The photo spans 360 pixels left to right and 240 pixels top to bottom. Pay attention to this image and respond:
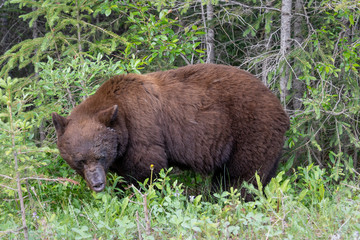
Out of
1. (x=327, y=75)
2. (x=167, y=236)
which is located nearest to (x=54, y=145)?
(x=167, y=236)

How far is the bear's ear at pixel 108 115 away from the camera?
4387 millimetres

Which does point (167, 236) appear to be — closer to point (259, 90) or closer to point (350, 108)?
point (259, 90)

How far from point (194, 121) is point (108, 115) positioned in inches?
43.3

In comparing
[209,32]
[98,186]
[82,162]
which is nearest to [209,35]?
[209,32]

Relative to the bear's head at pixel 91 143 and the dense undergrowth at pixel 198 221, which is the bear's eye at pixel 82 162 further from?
the dense undergrowth at pixel 198 221

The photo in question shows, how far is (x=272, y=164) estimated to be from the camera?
518cm

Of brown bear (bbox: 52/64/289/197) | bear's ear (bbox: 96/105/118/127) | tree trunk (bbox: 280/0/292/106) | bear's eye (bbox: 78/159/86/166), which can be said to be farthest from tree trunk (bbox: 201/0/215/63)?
bear's eye (bbox: 78/159/86/166)

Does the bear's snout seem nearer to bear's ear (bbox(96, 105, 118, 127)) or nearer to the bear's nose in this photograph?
the bear's nose

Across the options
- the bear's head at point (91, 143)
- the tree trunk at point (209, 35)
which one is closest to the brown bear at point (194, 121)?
the bear's head at point (91, 143)

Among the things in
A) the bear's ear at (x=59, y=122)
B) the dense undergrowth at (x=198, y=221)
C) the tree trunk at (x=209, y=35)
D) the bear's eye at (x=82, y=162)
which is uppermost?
the tree trunk at (x=209, y=35)

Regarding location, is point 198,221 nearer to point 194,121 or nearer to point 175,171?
point 194,121

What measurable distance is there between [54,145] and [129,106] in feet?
5.30

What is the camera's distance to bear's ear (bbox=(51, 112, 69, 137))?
173 inches

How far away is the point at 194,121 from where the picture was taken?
5055 millimetres
